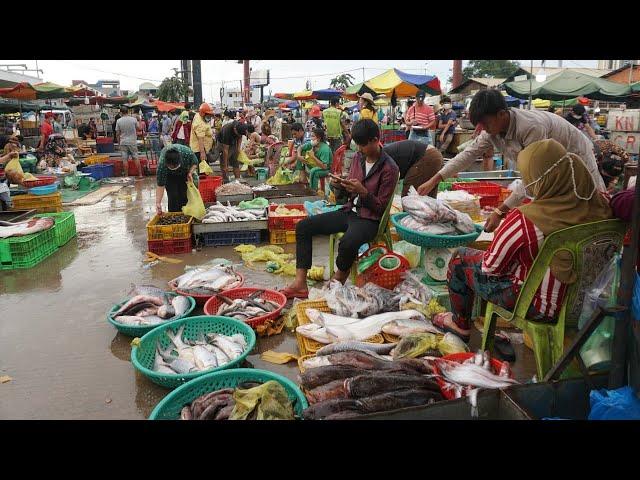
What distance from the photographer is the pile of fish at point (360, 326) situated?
3.84m

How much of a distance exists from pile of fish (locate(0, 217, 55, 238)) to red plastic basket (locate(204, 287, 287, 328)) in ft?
11.3

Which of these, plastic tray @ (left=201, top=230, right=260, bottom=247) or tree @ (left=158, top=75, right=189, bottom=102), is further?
tree @ (left=158, top=75, right=189, bottom=102)

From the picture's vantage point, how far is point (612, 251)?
2.93 m

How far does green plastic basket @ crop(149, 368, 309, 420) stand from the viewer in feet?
9.78

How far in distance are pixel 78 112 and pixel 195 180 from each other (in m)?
28.3

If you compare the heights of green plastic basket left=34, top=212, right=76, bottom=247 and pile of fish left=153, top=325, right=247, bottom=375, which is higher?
green plastic basket left=34, top=212, right=76, bottom=247

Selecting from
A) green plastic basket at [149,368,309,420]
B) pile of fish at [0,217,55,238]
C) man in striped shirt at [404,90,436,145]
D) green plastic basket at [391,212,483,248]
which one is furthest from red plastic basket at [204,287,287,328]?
man in striped shirt at [404,90,436,145]

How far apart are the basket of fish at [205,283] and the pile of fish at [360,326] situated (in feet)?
4.50

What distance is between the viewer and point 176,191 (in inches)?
298

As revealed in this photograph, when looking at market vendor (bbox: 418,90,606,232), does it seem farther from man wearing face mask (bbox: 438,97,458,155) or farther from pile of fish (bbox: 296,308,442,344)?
man wearing face mask (bbox: 438,97,458,155)

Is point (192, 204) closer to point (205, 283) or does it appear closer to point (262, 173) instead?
point (205, 283)

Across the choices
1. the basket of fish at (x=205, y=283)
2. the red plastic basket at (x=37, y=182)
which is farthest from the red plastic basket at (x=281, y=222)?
the red plastic basket at (x=37, y=182)

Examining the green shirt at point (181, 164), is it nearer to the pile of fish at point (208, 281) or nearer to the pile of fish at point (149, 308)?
the pile of fish at point (208, 281)
